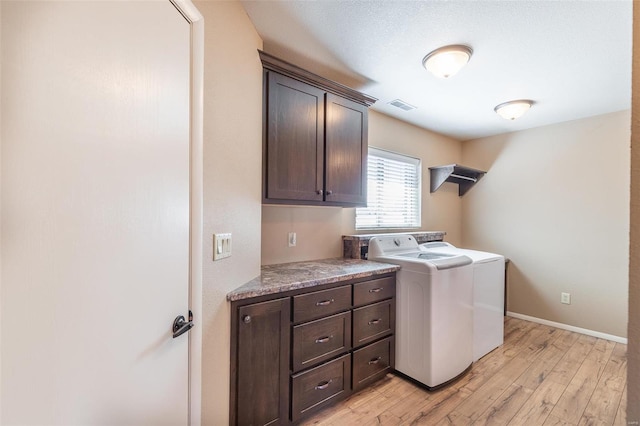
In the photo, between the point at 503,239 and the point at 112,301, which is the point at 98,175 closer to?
the point at 112,301

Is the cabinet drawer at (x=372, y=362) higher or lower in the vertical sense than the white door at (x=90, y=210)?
lower

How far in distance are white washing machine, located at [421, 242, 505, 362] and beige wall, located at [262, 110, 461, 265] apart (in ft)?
3.22

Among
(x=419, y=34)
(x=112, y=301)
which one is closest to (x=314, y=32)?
(x=419, y=34)

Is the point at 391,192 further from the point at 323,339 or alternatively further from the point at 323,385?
the point at 323,385

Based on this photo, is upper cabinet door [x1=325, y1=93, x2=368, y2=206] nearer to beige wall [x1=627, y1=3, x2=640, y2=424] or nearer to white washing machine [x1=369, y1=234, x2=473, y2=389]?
white washing machine [x1=369, y1=234, x2=473, y2=389]

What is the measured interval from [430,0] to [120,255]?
1774 mm

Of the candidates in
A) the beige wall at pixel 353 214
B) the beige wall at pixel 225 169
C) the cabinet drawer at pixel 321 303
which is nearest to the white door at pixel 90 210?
the beige wall at pixel 225 169

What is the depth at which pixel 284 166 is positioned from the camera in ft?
5.83

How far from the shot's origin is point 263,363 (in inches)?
55.8

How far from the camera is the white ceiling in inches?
56.1

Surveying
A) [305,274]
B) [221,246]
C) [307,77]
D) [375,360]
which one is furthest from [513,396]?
[307,77]

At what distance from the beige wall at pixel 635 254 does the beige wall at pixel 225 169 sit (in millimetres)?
1303

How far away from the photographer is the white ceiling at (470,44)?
1.43 metres

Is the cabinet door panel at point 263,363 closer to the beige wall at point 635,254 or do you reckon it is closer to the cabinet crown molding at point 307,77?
the beige wall at point 635,254
